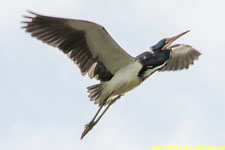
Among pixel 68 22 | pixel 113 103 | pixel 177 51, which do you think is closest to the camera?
pixel 68 22

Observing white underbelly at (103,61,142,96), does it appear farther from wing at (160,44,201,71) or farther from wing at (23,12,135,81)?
wing at (160,44,201,71)

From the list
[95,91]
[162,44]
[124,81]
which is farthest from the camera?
[162,44]

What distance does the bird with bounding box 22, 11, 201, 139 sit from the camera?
459 inches

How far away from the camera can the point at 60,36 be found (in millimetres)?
11789

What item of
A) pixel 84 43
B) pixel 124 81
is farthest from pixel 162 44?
pixel 84 43

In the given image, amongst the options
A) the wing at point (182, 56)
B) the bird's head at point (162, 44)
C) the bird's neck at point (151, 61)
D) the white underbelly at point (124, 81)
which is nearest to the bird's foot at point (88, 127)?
the white underbelly at point (124, 81)

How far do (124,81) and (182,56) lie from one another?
266cm

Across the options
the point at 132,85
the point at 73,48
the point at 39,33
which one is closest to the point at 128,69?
the point at 132,85

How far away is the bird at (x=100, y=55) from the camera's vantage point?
1165 centimetres

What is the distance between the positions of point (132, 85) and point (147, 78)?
34 centimetres

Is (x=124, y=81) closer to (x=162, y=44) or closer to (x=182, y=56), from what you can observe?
(x=162, y=44)

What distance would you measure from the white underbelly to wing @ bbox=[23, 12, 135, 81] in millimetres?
160

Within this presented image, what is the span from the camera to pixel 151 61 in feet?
39.2

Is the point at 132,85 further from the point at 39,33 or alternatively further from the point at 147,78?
the point at 39,33
